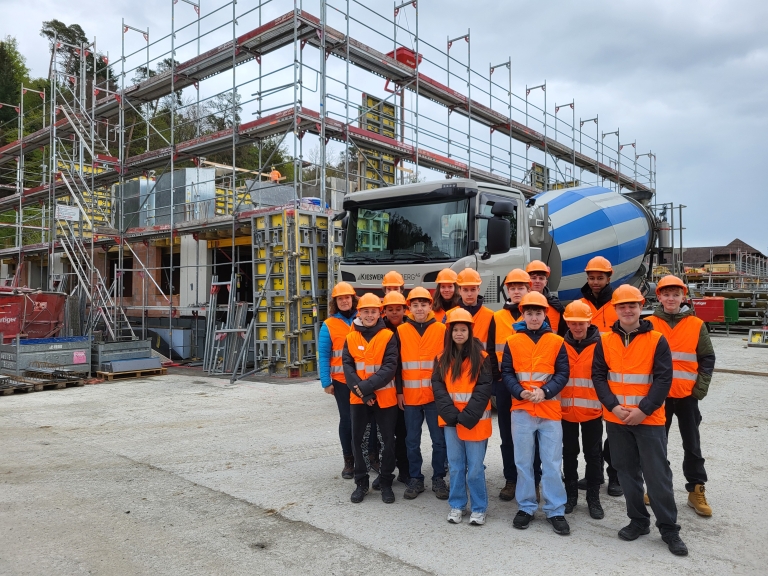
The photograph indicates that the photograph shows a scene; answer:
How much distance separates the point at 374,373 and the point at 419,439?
710mm

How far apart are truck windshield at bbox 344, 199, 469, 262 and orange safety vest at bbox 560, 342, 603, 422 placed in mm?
3072

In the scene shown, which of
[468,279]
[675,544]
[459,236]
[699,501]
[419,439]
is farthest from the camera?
[459,236]

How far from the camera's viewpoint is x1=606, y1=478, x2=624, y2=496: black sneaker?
4918 mm

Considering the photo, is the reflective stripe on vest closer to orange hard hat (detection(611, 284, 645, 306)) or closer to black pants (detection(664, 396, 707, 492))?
black pants (detection(664, 396, 707, 492))

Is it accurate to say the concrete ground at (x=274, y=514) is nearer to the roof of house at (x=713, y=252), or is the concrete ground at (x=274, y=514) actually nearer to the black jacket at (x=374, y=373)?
the black jacket at (x=374, y=373)

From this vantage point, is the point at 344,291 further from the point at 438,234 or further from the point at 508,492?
the point at 508,492

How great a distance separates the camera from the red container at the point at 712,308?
69.6 feet

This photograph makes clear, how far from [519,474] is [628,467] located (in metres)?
0.77

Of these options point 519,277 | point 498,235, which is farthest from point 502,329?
point 498,235

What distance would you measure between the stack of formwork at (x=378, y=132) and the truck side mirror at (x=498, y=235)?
8.10 metres

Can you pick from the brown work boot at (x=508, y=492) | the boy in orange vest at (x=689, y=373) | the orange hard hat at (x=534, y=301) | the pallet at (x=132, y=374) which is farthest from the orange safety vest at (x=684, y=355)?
the pallet at (x=132, y=374)

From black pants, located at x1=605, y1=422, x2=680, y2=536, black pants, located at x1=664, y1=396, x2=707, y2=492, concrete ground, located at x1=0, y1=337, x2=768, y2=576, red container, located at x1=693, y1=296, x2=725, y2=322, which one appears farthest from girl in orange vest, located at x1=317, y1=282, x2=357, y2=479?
red container, located at x1=693, y1=296, x2=725, y2=322

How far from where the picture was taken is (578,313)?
4461 millimetres

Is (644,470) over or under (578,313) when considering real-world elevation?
under
